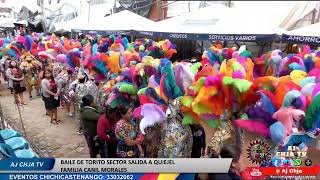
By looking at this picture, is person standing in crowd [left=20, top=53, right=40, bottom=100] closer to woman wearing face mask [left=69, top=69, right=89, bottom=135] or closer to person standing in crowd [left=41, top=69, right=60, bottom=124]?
person standing in crowd [left=41, top=69, right=60, bottom=124]

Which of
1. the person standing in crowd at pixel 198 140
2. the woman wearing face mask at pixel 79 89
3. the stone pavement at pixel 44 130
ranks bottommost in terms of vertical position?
the stone pavement at pixel 44 130

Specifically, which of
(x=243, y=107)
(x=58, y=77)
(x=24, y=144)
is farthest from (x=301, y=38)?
(x=24, y=144)

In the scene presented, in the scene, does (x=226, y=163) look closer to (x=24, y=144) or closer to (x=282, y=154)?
(x=282, y=154)

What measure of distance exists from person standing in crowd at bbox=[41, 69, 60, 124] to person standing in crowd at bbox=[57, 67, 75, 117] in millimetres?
119

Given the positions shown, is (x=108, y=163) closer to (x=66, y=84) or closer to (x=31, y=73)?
(x=66, y=84)

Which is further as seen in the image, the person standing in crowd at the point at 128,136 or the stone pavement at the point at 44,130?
the stone pavement at the point at 44,130

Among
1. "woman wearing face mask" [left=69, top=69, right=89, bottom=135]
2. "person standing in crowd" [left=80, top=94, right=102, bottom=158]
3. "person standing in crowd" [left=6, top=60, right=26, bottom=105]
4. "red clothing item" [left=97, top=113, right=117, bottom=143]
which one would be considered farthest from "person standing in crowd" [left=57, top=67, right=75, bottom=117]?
"red clothing item" [left=97, top=113, right=117, bottom=143]

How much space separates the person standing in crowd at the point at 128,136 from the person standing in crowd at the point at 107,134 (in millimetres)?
241

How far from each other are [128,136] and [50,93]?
263cm

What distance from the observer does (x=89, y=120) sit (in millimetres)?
3930

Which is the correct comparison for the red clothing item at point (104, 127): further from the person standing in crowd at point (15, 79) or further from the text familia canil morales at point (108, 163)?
the text familia canil morales at point (108, 163)

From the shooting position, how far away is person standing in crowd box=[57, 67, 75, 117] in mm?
5293

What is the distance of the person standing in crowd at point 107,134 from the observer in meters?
3.73

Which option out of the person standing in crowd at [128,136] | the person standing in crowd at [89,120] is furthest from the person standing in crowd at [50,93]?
the person standing in crowd at [128,136]
